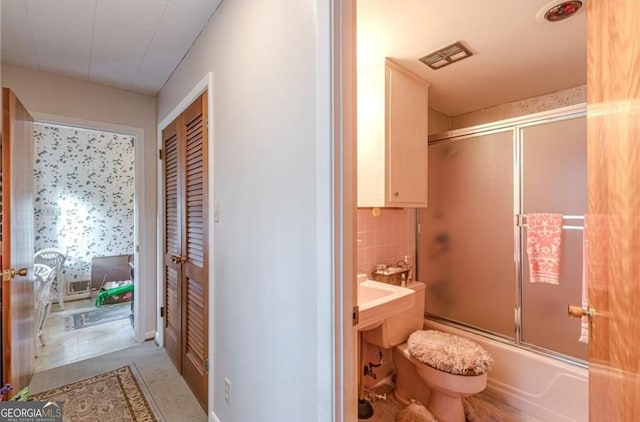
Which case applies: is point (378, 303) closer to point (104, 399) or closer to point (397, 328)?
point (397, 328)

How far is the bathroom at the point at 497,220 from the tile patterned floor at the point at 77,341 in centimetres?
243

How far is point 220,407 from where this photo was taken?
153cm

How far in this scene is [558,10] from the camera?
53.6 inches

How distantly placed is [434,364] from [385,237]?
962 millimetres

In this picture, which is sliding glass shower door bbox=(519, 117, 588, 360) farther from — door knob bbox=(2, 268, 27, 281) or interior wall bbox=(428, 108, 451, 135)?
door knob bbox=(2, 268, 27, 281)

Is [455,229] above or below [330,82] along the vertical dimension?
below

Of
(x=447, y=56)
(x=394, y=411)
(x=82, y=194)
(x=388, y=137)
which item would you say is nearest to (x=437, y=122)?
(x=447, y=56)

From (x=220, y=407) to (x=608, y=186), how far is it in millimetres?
1867

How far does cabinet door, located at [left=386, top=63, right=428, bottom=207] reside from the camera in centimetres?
180

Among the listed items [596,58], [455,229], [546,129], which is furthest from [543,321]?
[596,58]

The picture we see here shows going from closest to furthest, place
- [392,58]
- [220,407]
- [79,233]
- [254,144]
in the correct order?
[254,144] < [220,407] < [392,58] < [79,233]

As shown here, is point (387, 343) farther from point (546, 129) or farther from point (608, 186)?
point (546, 129)

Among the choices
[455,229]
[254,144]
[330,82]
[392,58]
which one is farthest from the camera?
[455,229]

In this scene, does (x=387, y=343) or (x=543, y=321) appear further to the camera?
(x=543, y=321)
